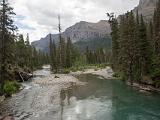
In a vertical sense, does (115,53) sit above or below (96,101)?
above

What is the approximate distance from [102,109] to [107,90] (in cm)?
1316

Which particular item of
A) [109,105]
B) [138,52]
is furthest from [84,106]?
[138,52]

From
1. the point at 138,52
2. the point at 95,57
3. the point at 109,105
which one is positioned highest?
the point at 95,57

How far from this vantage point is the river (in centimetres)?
2409

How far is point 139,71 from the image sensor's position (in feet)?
156

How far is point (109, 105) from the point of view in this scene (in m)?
29.0

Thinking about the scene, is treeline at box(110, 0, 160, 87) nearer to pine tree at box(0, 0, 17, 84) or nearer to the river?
the river

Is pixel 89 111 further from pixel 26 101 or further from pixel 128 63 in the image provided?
pixel 128 63

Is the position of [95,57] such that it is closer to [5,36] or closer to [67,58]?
[67,58]

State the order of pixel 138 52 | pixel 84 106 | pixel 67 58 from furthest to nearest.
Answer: pixel 67 58, pixel 138 52, pixel 84 106

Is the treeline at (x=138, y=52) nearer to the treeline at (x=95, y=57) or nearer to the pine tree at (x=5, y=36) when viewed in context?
the pine tree at (x=5, y=36)

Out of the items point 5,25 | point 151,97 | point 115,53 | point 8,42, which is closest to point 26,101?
point 8,42

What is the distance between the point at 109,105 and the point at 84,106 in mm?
3056

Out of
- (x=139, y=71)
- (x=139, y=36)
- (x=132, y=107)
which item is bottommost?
(x=132, y=107)
